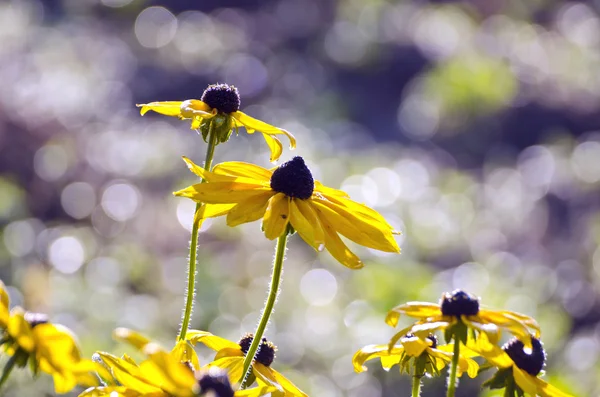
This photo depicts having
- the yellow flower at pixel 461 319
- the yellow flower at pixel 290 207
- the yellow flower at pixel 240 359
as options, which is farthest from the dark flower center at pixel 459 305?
the yellow flower at pixel 240 359

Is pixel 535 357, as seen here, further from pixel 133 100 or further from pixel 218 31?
pixel 218 31

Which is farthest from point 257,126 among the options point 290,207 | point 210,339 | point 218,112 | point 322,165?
point 322,165

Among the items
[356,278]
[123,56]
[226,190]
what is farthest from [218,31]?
[226,190]

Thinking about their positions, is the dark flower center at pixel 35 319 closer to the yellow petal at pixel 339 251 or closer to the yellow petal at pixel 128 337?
the yellow petal at pixel 128 337

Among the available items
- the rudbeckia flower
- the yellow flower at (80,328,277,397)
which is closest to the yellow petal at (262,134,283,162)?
the rudbeckia flower

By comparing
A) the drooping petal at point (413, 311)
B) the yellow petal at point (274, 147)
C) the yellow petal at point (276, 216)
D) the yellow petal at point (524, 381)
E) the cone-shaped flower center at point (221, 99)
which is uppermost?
the cone-shaped flower center at point (221, 99)

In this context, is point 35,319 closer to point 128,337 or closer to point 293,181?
point 128,337

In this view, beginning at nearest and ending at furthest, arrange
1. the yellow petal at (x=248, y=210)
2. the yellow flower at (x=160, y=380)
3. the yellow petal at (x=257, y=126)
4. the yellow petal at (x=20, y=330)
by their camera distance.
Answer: the yellow flower at (x=160, y=380)
the yellow petal at (x=20, y=330)
the yellow petal at (x=248, y=210)
the yellow petal at (x=257, y=126)
